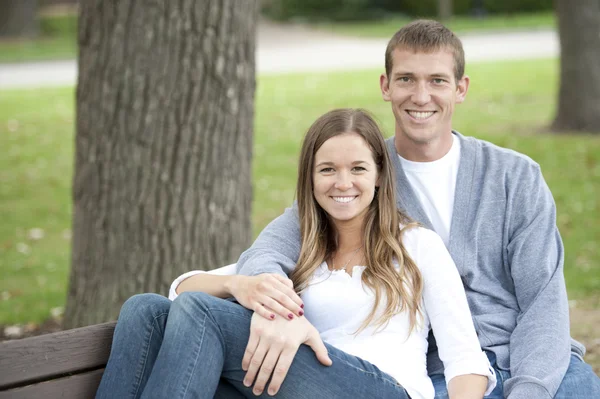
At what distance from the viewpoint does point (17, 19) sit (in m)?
25.6

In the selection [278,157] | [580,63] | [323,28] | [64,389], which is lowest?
[323,28]

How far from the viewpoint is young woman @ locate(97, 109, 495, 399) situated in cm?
260

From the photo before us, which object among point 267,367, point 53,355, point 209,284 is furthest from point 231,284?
point 53,355

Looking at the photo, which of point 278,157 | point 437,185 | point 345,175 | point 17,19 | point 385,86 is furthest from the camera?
point 17,19

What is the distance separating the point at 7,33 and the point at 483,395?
24976 millimetres

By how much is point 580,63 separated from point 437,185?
731 cm

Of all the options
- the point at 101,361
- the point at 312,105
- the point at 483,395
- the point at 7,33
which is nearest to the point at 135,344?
the point at 101,361

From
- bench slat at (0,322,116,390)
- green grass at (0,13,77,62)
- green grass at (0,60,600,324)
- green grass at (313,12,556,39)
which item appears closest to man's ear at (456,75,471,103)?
→ bench slat at (0,322,116,390)

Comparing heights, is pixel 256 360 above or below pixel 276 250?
below

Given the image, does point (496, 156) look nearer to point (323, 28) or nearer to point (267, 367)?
point (267, 367)

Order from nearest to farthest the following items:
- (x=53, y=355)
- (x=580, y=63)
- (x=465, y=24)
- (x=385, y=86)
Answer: (x=53, y=355) < (x=385, y=86) < (x=580, y=63) < (x=465, y=24)

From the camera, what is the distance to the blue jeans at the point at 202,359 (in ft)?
8.30

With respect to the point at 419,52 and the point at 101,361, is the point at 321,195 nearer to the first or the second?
the point at 419,52

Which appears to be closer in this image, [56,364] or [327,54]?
[56,364]
